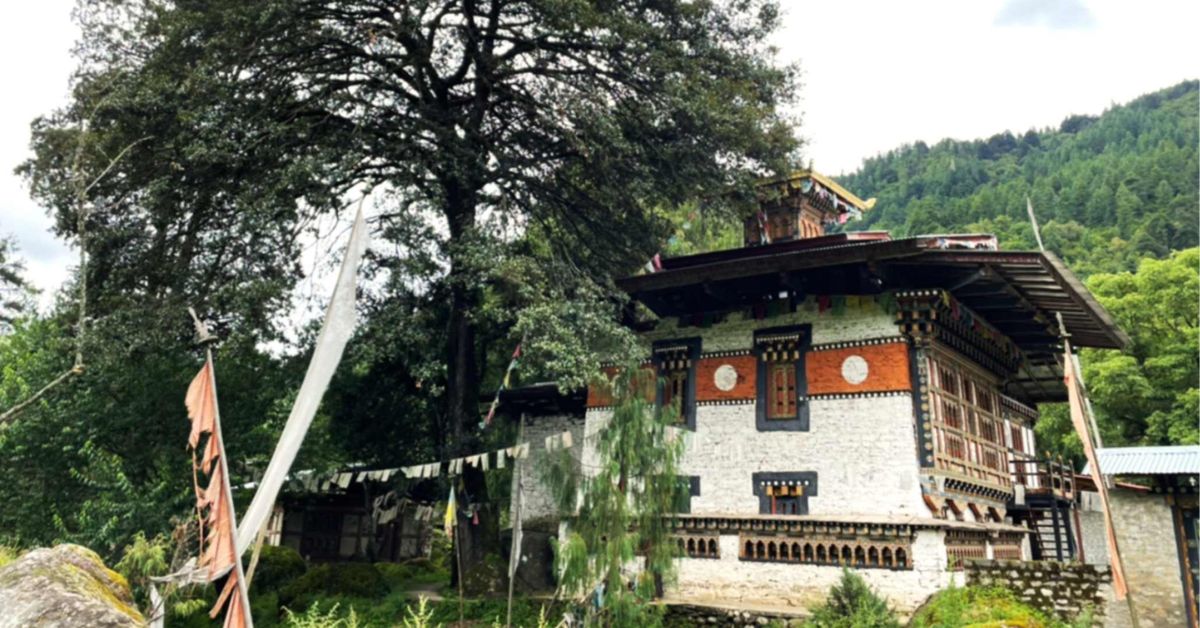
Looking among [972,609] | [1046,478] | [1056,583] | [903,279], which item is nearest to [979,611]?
[972,609]

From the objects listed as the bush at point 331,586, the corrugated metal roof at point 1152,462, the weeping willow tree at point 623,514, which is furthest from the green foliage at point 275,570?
the corrugated metal roof at point 1152,462

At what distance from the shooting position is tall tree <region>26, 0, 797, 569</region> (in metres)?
15.2

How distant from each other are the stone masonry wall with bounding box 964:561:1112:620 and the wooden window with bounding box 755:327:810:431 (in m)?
4.09

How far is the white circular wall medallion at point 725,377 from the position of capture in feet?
54.4

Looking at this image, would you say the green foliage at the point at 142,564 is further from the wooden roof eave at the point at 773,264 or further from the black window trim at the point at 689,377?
the wooden roof eave at the point at 773,264

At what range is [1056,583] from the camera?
12.8 m

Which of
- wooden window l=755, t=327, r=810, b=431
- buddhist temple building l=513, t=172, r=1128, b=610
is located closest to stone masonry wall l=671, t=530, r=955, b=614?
buddhist temple building l=513, t=172, r=1128, b=610

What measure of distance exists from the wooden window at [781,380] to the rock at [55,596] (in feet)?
37.6

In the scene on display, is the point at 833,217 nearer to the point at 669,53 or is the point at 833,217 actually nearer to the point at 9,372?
the point at 669,53

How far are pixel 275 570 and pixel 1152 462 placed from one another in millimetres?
19237

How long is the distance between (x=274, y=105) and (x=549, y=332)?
7.58m

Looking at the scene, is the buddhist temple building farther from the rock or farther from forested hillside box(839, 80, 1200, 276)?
forested hillside box(839, 80, 1200, 276)

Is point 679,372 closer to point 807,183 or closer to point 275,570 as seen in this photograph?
point 807,183

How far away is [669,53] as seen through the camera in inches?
650
